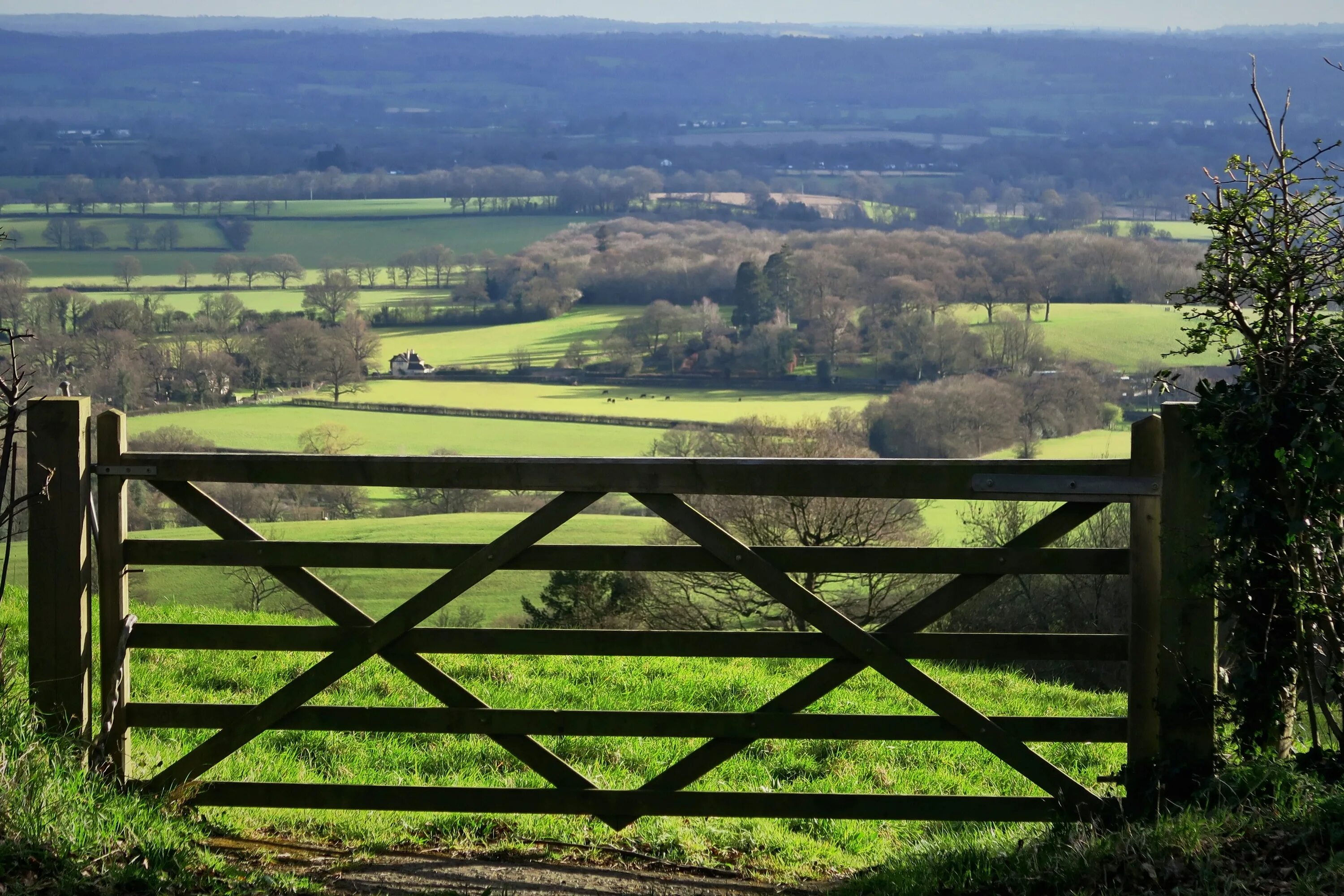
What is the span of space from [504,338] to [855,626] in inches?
3975

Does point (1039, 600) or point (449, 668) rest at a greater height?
point (449, 668)

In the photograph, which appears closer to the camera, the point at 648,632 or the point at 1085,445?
the point at 648,632

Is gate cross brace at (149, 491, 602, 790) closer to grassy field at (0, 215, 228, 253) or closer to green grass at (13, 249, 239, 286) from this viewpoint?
green grass at (13, 249, 239, 286)

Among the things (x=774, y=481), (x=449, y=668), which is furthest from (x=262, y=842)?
(x=449, y=668)

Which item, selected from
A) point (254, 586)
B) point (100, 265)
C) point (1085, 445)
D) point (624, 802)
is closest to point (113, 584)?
point (624, 802)

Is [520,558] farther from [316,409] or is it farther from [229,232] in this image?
[229,232]

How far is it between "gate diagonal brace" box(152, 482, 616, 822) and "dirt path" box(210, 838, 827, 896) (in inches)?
13.1

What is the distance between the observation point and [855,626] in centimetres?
455

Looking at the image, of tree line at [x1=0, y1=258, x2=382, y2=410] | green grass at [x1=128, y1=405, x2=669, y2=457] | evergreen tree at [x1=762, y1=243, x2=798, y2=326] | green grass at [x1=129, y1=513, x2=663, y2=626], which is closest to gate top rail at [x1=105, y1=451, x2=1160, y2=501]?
green grass at [x1=129, y1=513, x2=663, y2=626]

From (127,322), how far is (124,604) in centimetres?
8326

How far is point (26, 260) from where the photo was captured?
117312mm

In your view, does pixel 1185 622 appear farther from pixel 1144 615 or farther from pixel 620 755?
pixel 620 755

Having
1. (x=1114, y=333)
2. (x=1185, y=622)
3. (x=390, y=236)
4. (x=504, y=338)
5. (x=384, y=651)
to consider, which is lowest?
(x=384, y=651)

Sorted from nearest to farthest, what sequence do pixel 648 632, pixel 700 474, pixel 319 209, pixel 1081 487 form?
pixel 1081 487, pixel 700 474, pixel 648 632, pixel 319 209
